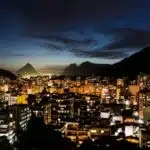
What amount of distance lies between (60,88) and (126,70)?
11.4 metres

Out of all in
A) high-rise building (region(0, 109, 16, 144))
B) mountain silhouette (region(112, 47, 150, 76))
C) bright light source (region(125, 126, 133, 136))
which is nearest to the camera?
high-rise building (region(0, 109, 16, 144))

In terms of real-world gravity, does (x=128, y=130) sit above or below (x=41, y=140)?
below

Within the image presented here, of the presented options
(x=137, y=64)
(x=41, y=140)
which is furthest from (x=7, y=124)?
(x=137, y=64)

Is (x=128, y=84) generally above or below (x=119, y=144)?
above

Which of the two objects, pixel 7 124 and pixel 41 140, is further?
pixel 7 124

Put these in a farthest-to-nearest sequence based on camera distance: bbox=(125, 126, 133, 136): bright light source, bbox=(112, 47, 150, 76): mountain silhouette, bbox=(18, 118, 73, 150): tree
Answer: bbox=(112, 47, 150, 76): mountain silhouette → bbox=(125, 126, 133, 136): bright light source → bbox=(18, 118, 73, 150): tree

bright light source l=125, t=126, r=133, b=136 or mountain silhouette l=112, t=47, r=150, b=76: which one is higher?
mountain silhouette l=112, t=47, r=150, b=76

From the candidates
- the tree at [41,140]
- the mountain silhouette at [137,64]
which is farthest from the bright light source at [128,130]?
the mountain silhouette at [137,64]

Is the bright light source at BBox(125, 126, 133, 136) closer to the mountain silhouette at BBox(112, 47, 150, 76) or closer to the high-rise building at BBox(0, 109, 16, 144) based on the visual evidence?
the high-rise building at BBox(0, 109, 16, 144)

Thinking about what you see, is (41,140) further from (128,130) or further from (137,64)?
(137,64)

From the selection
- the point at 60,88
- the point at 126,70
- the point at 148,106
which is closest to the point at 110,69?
the point at 126,70

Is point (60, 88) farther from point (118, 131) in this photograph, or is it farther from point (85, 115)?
point (118, 131)

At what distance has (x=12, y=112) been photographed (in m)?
22.8

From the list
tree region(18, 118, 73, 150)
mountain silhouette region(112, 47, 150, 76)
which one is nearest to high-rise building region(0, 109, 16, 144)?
tree region(18, 118, 73, 150)
